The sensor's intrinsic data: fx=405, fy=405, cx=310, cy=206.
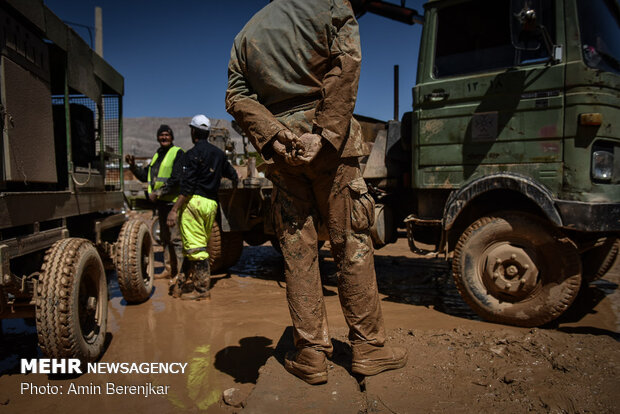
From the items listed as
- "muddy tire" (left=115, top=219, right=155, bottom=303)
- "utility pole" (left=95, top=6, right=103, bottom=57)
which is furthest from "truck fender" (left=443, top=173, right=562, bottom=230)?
"utility pole" (left=95, top=6, right=103, bottom=57)

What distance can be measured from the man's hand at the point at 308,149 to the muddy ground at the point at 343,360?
1.08 m

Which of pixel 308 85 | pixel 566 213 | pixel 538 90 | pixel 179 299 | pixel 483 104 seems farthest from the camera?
pixel 179 299

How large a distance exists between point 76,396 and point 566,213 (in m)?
3.69

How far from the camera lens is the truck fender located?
3.20 meters

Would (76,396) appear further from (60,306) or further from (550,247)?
(550,247)

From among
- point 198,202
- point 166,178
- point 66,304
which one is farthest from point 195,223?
point 66,304

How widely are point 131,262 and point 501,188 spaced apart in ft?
11.8

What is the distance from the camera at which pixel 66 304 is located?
2514 millimetres

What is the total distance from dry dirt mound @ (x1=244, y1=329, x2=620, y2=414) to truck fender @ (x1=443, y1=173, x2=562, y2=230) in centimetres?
108

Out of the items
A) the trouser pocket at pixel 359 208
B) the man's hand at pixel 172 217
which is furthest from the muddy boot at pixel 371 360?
the man's hand at pixel 172 217

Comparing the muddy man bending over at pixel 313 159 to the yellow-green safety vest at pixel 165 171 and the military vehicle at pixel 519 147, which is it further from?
the yellow-green safety vest at pixel 165 171

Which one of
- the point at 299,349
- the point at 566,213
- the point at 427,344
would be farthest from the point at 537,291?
the point at 299,349

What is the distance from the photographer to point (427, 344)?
2.53 metres

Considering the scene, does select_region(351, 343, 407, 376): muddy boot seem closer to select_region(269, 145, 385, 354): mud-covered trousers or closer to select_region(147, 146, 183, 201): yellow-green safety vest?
select_region(269, 145, 385, 354): mud-covered trousers
